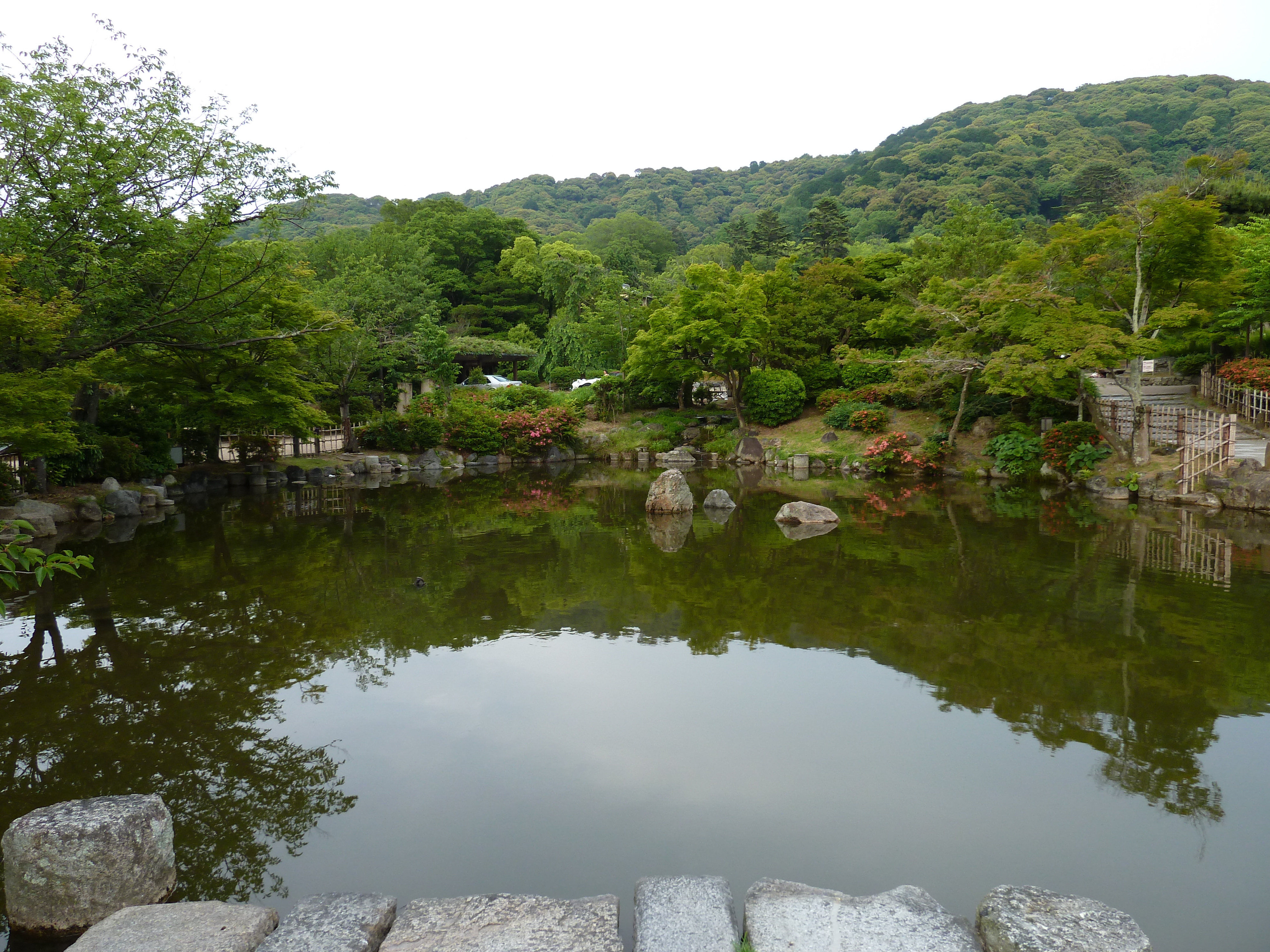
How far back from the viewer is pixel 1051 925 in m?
3.18

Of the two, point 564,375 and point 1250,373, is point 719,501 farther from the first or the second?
point 564,375

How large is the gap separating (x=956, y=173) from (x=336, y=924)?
77153 mm

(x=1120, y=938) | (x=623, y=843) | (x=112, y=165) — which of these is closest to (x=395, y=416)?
(x=112, y=165)

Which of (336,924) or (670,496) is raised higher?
(336,924)

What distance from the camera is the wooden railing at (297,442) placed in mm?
22859

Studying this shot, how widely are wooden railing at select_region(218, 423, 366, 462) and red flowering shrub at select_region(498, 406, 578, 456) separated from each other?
205 inches

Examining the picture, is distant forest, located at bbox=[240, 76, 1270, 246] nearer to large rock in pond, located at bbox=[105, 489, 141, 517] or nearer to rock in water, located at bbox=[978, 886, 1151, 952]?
large rock in pond, located at bbox=[105, 489, 141, 517]

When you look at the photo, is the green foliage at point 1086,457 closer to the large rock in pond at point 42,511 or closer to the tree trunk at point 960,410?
the tree trunk at point 960,410

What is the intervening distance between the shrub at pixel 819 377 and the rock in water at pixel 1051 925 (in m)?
25.3

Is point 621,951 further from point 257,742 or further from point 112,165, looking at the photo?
point 112,165

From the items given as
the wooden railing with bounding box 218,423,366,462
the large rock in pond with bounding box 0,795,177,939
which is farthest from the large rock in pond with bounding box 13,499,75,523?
the large rock in pond with bounding box 0,795,177,939

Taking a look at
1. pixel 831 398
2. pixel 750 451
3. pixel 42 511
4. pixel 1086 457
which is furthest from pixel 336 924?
pixel 831 398

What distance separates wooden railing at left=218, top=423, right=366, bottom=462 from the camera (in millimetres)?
22859

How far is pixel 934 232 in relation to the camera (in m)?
54.2
